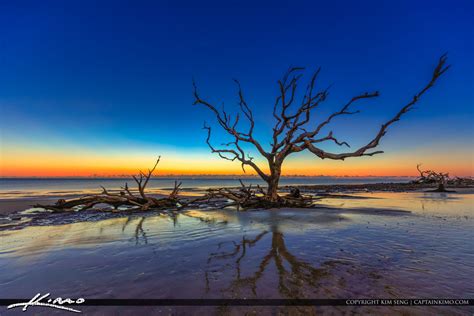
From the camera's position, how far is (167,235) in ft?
23.3

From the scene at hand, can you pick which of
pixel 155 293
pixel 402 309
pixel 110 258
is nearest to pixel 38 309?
pixel 155 293

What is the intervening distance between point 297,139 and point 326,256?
10.7m

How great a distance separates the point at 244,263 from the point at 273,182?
10388 millimetres

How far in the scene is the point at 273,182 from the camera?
14.8 meters

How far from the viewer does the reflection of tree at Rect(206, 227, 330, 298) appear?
357cm

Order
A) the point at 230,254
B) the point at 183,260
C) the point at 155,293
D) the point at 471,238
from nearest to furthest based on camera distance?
the point at 155,293 < the point at 183,260 < the point at 230,254 < the point at 471,238

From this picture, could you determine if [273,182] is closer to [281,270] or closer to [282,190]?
[281,270]

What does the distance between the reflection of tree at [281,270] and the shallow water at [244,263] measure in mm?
17

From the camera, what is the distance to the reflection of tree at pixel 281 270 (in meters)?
3.57

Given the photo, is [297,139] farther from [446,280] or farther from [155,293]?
[155,293]

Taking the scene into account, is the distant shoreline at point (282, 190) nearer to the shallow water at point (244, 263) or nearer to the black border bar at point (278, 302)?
the shallow water at point (244, 263)
